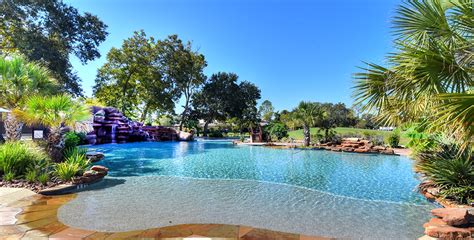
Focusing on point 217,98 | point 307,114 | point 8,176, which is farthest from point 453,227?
point 217,98

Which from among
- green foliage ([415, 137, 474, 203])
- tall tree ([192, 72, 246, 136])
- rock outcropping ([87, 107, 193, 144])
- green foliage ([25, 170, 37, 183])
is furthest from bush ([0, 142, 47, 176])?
tall tree ([192, 72, 246, 136])

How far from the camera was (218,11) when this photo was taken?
1630cm

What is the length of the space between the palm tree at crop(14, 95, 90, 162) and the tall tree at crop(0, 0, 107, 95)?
1013cm

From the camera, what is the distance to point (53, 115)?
766 cm

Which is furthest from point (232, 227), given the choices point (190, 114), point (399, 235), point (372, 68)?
point (190, 114)

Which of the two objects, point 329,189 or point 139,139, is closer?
point 329,189

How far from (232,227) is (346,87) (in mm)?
3634

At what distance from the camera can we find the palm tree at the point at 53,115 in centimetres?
752

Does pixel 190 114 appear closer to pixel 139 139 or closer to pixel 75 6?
pixel 139 139

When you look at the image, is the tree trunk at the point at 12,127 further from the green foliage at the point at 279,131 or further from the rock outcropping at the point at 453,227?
the green foliage at the point at 279,131

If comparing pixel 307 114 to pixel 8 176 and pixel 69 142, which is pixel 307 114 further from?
pixel 8 176

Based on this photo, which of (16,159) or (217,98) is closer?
(16,159)

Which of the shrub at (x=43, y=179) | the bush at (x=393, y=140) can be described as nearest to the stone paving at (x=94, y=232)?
the shrub at (x=43, y=179)

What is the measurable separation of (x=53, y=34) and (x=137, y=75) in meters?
12.8
